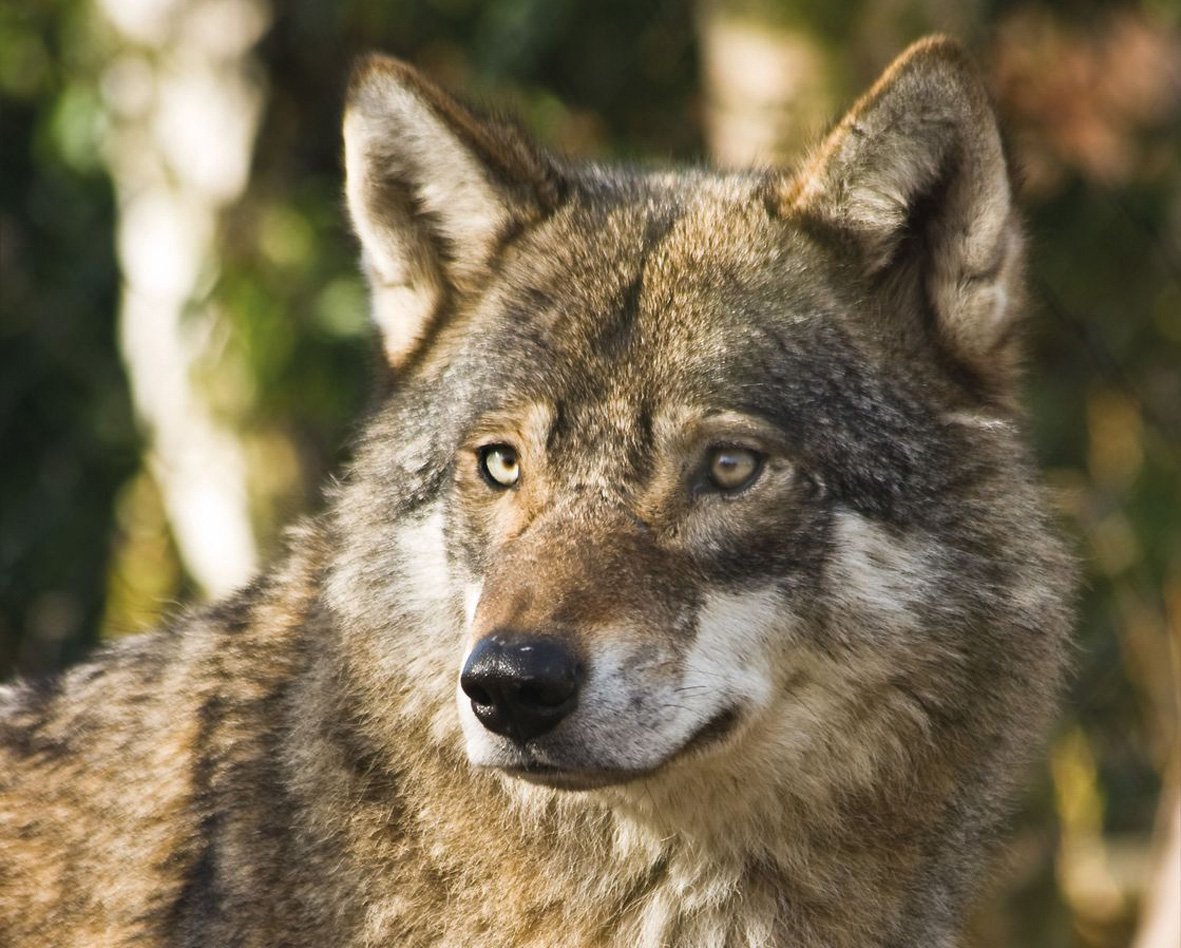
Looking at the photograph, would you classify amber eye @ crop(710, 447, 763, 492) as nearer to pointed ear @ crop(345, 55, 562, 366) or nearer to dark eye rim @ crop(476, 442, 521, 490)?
dark eye rim @ crop(476, 442, 521, 490)

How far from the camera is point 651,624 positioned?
2.92 metres

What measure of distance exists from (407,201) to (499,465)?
799 mm

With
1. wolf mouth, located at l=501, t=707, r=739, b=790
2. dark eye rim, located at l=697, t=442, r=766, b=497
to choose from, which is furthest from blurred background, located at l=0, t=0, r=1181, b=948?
wolf mouth, located at l=501, t=707, r=739, b=790

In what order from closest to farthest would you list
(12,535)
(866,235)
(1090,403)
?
(866,235) < (1090,403) < (12,535)

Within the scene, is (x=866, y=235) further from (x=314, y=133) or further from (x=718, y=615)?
(x=314, y=133)

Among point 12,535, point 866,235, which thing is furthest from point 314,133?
point 866,235

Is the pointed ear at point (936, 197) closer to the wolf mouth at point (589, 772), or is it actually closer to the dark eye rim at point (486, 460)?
the dark eye rim at point (486, 460)

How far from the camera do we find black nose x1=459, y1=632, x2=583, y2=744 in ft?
9.09

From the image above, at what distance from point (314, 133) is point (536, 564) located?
15.4ft

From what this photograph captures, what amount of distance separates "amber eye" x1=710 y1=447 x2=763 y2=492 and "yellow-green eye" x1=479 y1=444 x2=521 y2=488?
42cm

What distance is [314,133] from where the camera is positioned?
7.20 m

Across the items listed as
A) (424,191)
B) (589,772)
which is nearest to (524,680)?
(589,772)

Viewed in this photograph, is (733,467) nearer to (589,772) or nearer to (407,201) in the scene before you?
(589,772)

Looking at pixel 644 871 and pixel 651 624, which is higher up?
pixel 651 624
